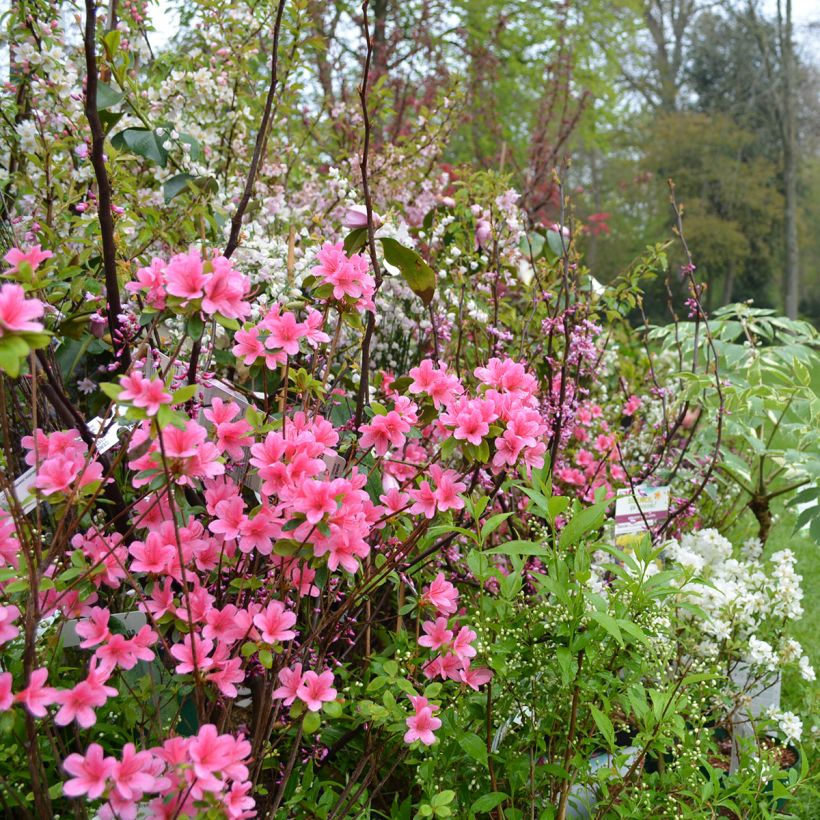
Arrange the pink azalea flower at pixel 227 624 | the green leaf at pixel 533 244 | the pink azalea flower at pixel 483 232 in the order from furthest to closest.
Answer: the green leaf at pixel 533 244 → the pink azalea flower at pixel 483 232 → the pink azalea flower at pixel 227 624

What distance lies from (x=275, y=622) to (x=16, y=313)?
0.48 metres

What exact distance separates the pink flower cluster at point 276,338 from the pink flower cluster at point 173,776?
0.47 m

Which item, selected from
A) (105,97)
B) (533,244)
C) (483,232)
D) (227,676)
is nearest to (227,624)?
(227,676)

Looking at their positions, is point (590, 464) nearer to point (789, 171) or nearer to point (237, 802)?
point (237, 802)

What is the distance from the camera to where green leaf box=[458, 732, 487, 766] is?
50.1 inches

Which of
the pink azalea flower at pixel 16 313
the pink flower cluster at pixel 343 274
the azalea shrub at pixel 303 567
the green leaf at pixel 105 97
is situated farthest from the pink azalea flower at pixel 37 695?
the green leaf at pixel 105 97

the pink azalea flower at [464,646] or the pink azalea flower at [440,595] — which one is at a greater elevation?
the pink azalea flower at [440,595]

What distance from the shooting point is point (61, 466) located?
3.18ft

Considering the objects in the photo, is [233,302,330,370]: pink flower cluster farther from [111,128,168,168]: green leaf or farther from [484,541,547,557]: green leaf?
[111,128,168,168]: green leaf

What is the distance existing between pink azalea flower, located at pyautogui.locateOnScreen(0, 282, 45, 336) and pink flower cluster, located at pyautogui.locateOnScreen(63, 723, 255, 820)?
0.44 m

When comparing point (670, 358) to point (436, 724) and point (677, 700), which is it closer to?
point (677, 700)

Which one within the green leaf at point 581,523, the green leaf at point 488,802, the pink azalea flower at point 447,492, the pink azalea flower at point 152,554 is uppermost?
the pink azalea flower at point 447,492

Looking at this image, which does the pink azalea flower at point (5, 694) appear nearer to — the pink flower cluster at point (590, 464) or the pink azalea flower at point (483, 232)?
the pink flower cluster at point (590, 464)

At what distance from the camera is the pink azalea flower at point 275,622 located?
1001mm
